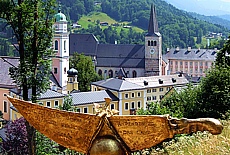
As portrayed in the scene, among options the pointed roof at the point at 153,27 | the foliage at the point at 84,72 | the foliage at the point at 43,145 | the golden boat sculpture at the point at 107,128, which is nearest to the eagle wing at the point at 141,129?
the golden boat sculpture at the point at 107,128

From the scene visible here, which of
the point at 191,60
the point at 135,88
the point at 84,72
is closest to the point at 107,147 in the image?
the point at 135,88

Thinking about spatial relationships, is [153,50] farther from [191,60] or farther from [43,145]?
[43,145]

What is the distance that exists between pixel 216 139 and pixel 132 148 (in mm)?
4128

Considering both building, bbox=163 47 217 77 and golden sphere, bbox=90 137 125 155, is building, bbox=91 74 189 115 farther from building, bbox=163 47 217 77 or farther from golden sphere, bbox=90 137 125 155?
golden sphere, bbox=90 137 125 155

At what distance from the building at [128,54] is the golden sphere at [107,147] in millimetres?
79729

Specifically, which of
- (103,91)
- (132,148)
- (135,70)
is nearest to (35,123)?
(132,148)

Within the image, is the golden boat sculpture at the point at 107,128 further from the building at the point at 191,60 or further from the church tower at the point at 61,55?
the building at the point at 191,60

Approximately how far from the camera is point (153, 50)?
8656cm

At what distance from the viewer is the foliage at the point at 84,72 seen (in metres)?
71.5

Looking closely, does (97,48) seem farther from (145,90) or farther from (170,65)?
(145,90)

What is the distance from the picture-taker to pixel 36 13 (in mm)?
13367

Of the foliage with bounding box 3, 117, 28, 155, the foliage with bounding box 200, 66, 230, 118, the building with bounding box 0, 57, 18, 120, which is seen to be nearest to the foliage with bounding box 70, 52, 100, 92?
the building with bounding box 0, 57, 18, 120

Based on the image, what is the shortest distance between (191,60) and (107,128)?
337ft

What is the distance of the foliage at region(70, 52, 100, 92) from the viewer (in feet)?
235
